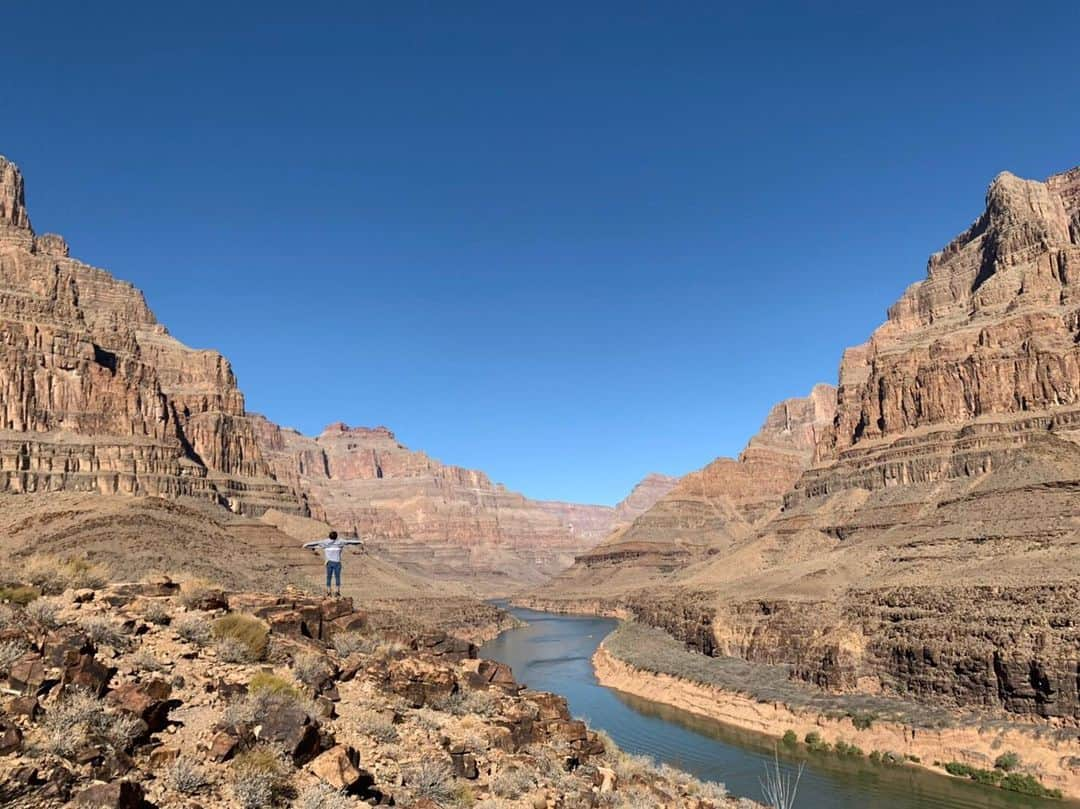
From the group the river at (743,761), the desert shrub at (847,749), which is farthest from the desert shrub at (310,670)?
the desert shrub at (847,749)

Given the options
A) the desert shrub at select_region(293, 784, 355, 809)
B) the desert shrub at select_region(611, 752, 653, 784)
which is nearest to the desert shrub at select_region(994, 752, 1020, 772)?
the desert shrub at select_region(611, 752, 653, 784)

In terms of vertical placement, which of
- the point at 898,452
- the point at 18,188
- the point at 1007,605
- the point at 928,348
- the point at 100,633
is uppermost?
the point at 18,188

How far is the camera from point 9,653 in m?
10.5

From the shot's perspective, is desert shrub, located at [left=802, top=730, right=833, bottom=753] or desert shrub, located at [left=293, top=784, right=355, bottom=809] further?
desert shrub, located at [left=802, top=730, right=833, bottom=753]

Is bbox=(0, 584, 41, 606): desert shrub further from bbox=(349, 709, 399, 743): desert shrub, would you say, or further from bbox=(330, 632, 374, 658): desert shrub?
bbox=(349, 709, 399, 743): desert shrub

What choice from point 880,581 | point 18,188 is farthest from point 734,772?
point 18,188

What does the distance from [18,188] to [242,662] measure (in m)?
154

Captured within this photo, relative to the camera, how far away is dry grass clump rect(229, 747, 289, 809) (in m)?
9.63

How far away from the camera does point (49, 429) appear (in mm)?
93062

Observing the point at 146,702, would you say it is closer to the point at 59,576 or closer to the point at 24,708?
the point at 24,708

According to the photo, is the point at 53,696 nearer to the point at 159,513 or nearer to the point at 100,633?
the point at 100,633

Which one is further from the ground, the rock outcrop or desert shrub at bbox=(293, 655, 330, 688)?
the rock outcrop

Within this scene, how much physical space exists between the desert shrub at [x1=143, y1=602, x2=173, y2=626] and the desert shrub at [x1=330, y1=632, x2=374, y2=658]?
3.59 m

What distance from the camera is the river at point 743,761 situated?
37.4 metres
